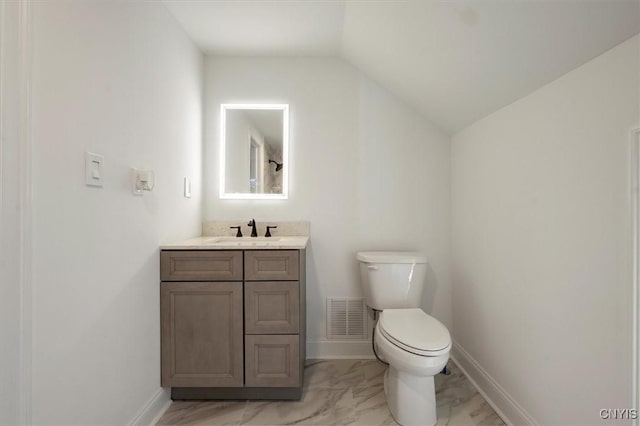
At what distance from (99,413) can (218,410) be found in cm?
63

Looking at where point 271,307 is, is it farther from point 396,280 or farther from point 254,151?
point 254,151

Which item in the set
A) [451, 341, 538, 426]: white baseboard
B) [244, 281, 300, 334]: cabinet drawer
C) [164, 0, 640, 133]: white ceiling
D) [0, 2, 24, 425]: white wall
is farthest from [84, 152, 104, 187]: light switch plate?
[451, 341, 538, 426]: white baseboard

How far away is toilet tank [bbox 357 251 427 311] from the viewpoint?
1897 millimetres

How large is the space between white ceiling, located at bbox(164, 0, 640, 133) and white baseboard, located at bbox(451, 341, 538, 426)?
5.05ft

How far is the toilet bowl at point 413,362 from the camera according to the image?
138 centimetres

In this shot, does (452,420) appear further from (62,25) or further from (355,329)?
(62,25)

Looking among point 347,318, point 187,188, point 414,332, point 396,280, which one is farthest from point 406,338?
point 187,188

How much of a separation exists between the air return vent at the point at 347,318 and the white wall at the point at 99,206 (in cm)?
116

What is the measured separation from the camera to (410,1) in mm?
1403

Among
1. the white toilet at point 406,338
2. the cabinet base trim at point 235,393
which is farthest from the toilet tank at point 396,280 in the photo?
the cabinet base trim at point 235,393

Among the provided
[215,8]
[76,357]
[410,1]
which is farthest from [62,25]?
[410,1]

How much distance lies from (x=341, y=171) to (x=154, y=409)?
5.99ft

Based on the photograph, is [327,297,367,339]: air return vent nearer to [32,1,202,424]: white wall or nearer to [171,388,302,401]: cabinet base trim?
[171,388,302,401]: cabinet base trim

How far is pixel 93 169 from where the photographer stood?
1.10m
